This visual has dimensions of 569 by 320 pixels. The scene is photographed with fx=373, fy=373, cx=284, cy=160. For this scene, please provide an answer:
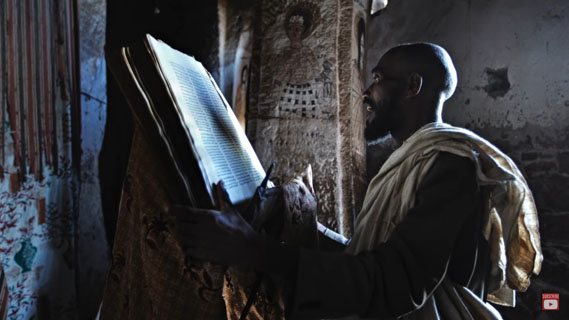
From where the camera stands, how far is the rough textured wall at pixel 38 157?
99 cm

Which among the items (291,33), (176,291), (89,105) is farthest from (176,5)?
(176,291)

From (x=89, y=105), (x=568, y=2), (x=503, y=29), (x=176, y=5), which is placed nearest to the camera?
(x=89, y=105)

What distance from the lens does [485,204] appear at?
854 millimetres

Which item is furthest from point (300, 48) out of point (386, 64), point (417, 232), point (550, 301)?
point (550, 301)

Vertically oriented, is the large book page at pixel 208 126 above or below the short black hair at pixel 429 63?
below

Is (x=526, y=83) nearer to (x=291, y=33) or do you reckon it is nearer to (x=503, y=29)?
(x=503, y=29)

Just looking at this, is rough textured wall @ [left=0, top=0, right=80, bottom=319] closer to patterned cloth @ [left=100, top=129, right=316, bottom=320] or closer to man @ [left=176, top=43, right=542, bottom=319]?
patterned cloth @ [left=100, top=129, right=316, bottom=320]

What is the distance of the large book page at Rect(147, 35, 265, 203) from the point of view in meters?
0.63

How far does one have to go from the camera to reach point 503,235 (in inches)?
34.1

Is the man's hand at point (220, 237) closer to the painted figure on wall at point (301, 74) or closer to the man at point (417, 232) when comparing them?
the man at point (417, 232)

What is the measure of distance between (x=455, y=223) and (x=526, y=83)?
2.70 metres

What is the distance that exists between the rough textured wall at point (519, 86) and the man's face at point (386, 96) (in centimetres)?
215

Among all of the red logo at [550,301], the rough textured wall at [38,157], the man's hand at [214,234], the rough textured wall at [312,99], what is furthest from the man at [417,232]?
the red logo at [550,301]

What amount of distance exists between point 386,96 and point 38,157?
1.04 metres
